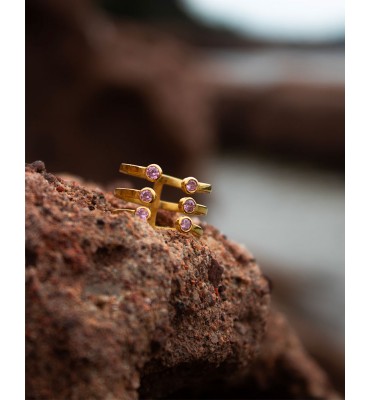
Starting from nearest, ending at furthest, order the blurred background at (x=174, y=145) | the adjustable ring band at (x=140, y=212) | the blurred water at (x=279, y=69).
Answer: the adjustable ring band at (x=140, y=212) → the blurred background at (x=174, y=145) → the blurred water at (x=279, y=69)

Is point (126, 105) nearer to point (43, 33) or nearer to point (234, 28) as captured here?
point (43, 33)

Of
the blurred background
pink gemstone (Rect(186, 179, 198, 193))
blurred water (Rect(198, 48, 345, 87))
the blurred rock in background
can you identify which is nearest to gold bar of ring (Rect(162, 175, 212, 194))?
pink gemstone (Rect(186, 179, 198, 193))

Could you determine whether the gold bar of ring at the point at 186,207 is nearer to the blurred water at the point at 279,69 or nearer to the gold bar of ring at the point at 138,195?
the gold bar of ring at the point at 138,195

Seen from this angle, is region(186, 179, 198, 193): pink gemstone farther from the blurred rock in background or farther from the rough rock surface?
the blurred rock in background

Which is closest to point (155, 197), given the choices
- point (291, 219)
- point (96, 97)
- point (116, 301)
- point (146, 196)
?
point (146, 196)

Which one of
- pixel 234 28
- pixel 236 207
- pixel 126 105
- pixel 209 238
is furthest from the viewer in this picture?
pixel 234 28

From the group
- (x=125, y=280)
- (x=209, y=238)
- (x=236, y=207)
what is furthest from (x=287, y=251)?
(x=125, y=280)

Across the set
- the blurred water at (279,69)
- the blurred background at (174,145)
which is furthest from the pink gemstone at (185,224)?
the blurred water at (279,69)
